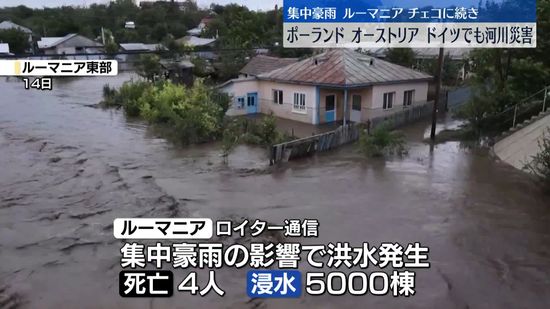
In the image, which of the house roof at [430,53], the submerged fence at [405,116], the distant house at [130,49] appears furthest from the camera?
the distant house at [130,49]

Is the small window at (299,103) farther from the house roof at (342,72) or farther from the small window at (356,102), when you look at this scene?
the small window at (356,102)

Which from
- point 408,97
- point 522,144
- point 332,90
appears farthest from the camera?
point 408,97

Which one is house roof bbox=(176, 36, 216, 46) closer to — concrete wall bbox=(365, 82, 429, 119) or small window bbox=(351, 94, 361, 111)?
concrete wall bbox=(365, 82, 429, 119)

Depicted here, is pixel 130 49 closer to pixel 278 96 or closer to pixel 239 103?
pixel 239 103

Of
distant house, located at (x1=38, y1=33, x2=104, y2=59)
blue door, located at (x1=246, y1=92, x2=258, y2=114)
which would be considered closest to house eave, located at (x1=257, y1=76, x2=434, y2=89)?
blue door, located at (x1=246, y1=92, x2=258, y2=114)

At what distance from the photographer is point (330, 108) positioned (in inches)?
1033

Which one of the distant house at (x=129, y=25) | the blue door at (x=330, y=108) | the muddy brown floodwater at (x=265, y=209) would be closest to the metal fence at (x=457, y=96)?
the blue door at (x=330, y=108)

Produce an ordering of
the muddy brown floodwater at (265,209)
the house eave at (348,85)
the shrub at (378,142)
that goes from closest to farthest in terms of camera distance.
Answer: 1. the muddy brown floodwater at (265,209)
2. the shrub at (378,142)
3. the house eave at (348,85)

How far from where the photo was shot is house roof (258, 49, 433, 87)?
81.3 feet

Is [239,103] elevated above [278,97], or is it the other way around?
[278,97]

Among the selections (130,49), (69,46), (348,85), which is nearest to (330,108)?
(348,85)

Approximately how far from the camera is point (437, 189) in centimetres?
1474

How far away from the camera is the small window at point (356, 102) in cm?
2619
